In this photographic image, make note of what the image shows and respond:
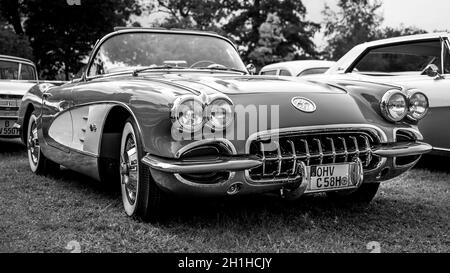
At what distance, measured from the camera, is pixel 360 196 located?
4.11 m

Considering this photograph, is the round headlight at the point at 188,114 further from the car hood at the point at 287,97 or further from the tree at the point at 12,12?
the tree at the point at 12,12

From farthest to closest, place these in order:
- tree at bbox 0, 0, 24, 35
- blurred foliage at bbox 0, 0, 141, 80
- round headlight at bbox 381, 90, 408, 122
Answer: tree at bbox 0, 0, 24, 35, blurred foliage at bbox 0, 0, 141, 80, round headlight at bbox 381, 90, 408, 122

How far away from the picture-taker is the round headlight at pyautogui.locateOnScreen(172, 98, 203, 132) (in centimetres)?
302

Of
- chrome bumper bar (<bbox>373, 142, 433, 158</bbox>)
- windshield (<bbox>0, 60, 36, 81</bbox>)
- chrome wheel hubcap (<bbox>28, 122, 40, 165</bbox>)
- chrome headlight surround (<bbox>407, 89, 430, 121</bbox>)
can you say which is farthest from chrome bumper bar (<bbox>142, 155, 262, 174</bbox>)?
windshield (<bbox>0, 60, 36, 81</bbox>)

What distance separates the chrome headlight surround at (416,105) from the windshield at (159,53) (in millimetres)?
1557

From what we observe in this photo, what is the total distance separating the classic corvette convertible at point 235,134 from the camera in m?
3.07

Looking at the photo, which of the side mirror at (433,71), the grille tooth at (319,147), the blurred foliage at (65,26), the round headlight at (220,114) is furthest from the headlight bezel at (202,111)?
the blurred foliage at (65,26)

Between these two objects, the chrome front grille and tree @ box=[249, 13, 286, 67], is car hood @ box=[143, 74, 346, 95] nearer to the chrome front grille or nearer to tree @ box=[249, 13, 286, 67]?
the chrome front grille

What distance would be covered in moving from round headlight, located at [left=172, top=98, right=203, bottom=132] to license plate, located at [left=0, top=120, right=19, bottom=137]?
5.15m

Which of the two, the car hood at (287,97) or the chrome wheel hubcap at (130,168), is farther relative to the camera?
the chrome wheel hubcap at (130,168)

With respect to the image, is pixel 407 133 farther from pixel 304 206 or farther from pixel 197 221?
pixel 197 221

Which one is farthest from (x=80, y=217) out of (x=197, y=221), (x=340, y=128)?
(x=340, y=128)

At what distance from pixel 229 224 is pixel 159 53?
1.79 metres

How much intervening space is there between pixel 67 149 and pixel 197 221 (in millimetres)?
1633
